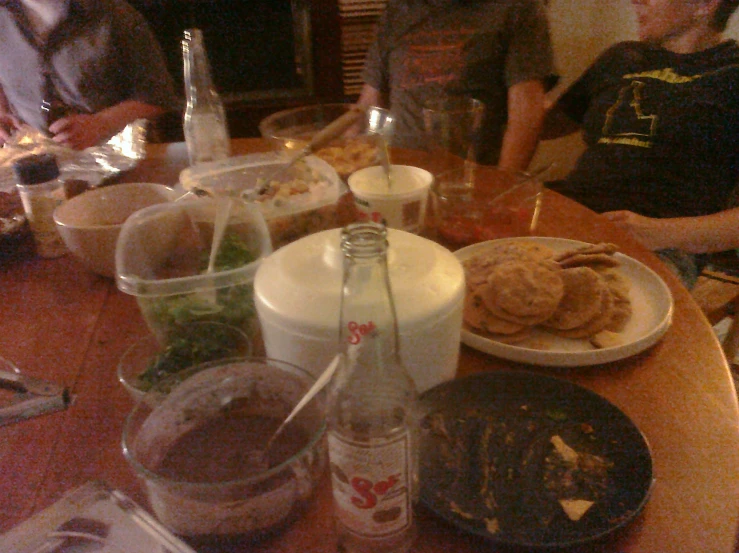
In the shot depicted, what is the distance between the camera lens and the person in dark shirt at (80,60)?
1.96 m

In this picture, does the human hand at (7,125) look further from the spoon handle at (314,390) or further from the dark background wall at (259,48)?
the spoon handle at (314,390)

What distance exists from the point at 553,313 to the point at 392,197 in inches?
12.6

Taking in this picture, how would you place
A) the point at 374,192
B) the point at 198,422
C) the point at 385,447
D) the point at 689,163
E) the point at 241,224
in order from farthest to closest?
1. the point at 689,163
2. the point at 374,192
3. the point at 241,224
4. the point at 198,422
5. the point at 385,447

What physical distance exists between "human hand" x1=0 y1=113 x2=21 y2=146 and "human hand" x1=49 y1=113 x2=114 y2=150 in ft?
1.14

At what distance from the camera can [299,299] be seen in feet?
1.86

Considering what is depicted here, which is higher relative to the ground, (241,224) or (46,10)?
(46,10)

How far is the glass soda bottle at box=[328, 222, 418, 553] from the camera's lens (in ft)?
1.46

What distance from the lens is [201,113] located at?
127 centimetres

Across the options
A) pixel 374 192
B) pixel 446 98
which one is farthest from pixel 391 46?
pixel 374 192

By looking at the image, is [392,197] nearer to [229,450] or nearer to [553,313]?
[553,313]

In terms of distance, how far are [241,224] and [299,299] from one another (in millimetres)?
262

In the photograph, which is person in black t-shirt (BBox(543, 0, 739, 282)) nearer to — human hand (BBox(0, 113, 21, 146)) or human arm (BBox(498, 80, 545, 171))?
human arm (BBox(498, 80, 545, 171))

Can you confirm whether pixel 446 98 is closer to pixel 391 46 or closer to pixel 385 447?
pixel 391 46

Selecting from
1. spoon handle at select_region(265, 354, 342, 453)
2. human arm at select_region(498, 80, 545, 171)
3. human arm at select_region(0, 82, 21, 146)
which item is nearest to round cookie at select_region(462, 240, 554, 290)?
spoon handle at select_region(265, 354, 342, 453)
